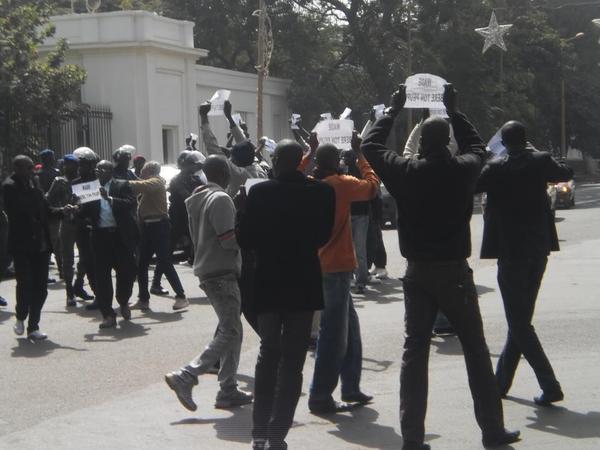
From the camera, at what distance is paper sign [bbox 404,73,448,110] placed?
911cm

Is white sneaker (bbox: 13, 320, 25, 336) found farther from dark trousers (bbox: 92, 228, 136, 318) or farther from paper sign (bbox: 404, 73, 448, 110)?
paper sign (bbox: 404, 73, 448, 110)

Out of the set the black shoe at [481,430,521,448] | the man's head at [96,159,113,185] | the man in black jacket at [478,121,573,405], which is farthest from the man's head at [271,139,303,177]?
the man's head at [96,159,113,185]

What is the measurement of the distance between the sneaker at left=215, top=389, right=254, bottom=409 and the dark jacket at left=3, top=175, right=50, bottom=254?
3502 mm

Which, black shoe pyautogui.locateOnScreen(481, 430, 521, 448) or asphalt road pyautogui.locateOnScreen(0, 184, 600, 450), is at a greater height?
black shoe pyautogui.locateOnScreen(481, 430, 521, 448)

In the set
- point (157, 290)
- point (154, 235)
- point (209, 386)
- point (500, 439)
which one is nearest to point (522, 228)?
point (500, 439)

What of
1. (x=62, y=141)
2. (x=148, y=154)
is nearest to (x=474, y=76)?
(x=148, y=154)

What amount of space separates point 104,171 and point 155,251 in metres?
1.51

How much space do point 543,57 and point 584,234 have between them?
105 ft

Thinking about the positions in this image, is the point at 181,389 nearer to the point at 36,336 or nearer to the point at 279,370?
the point at 279,370

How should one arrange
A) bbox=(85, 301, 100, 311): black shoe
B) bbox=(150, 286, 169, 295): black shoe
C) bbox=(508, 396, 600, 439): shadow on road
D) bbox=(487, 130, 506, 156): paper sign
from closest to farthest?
bbox=(508, 396, 600, 439): shadow on road → bbox=(487, 130, 506, 156): paper sign → bbox=(85, 301, 100, 311): black shoe → bbox=(150, 286, 169, 295): black shoe

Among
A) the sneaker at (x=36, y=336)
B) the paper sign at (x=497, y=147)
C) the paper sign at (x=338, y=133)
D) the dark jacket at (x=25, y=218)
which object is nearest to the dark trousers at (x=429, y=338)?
the paper sign at (x=497, y=147)

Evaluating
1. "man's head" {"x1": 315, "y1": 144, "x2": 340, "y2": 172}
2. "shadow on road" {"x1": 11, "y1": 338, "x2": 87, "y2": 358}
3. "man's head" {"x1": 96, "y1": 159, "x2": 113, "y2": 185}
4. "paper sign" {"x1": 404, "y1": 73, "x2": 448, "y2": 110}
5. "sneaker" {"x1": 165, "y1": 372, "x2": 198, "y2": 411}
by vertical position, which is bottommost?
"shadow on road" {"x1": 11, "y1": 338, "x2": 87, "y2": 358}

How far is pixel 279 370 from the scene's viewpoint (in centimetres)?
616

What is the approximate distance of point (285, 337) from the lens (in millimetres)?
6145
